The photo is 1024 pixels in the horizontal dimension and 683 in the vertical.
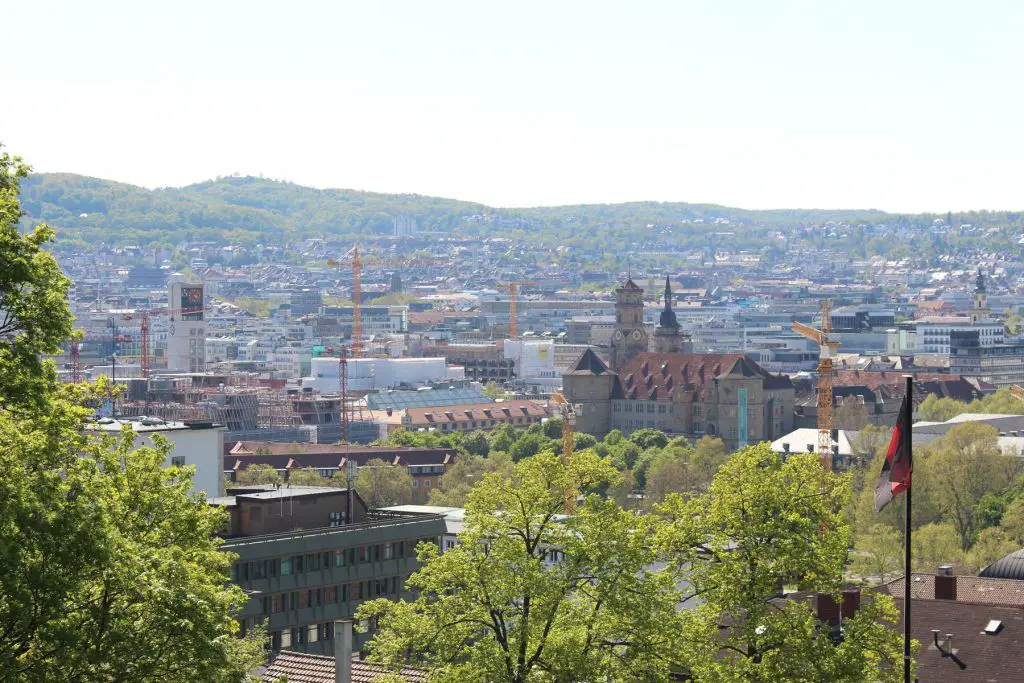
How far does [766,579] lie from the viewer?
116ft

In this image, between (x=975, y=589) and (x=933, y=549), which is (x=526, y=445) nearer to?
(x=933, y=549)

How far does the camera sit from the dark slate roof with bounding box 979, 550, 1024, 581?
6781 centimetres

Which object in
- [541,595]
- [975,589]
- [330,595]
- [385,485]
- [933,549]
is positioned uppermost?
[541,595]

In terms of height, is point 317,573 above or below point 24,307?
below

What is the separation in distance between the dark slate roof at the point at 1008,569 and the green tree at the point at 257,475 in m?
69.0

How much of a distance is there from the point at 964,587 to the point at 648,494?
8275 cm

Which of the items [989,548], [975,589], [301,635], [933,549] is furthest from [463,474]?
[975,589]

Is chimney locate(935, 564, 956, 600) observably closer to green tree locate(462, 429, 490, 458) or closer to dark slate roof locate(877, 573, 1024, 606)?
dark slate roof locate(877, 573, 1024, 606)

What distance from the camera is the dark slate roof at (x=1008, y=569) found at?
2670 inches

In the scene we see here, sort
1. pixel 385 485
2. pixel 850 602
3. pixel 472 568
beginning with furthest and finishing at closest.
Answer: pixel 385 485
pixel 850 602
pixel 472 568

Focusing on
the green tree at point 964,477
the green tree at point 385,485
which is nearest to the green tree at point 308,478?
the green tree at point 385,485

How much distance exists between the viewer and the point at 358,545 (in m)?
68.7

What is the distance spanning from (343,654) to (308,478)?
101 metres

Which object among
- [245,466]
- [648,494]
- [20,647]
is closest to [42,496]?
[20,647]
